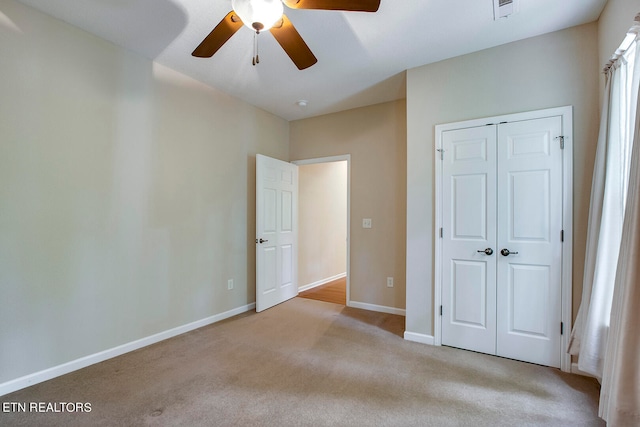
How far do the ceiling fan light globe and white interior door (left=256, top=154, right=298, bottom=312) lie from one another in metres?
2.27

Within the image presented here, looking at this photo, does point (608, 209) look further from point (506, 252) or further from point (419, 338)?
point (419, 338)

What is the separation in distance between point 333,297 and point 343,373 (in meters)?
2.20

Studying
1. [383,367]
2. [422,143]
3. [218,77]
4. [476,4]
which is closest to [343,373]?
[383,367]

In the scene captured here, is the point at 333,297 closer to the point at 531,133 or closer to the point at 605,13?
the point at 531,133

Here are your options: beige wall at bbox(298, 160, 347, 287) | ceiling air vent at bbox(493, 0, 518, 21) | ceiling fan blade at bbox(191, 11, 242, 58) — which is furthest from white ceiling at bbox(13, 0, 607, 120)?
beige wall at bbox(298, 160, 347, 287)

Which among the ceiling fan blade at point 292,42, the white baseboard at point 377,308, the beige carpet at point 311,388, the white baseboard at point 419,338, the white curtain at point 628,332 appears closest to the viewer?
the white curtain at point 628,332

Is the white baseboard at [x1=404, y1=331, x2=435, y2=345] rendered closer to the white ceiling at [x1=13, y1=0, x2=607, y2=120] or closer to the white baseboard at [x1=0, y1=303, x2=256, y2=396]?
the white baseboard at [x1=0, y1=303, x2=256, y2=396]

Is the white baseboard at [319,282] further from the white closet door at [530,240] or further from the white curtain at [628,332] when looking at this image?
the white curtain at [628,332]

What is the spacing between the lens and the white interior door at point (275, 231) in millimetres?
3738

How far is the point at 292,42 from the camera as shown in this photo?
1.80m

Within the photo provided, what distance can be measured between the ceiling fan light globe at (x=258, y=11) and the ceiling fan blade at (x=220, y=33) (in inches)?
5.9

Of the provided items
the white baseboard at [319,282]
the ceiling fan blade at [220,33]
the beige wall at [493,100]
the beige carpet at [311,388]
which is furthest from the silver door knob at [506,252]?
the white baseboard at [319,282]

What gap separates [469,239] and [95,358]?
3313mm

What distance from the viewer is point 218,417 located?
69.7 inches
